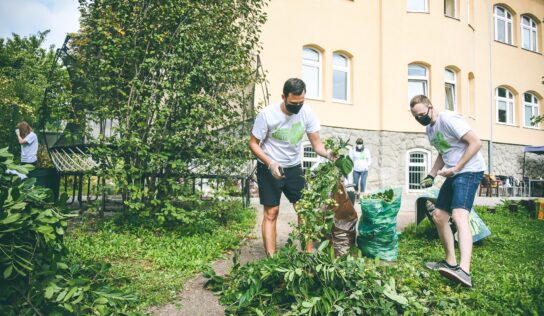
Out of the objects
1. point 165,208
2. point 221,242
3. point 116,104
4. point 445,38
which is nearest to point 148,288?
point 221,242

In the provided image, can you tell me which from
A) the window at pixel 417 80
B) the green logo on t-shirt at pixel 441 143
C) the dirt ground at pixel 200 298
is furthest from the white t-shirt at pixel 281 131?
the window at pixel 417 80

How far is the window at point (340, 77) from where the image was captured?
536 inches

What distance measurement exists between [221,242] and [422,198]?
2.74 metres

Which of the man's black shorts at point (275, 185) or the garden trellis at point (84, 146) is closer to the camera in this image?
the man's black shorts at point (275, 185)

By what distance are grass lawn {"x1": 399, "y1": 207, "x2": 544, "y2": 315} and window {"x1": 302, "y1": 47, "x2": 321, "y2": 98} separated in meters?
7.66

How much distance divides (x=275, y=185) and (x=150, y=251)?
1.61 metres

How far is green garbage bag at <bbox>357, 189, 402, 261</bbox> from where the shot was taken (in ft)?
14.2

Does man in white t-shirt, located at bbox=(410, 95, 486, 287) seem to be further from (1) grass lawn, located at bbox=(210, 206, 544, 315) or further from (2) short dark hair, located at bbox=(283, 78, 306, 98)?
(2) short dark hair, located at bbox=(283, 78, 306, 98)

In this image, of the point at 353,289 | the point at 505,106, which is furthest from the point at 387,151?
the point at 353,289

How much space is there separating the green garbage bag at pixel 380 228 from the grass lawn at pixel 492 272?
205 mm

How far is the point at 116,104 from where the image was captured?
5492mm

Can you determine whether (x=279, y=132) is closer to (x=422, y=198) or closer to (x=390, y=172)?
(x=422, y=198)

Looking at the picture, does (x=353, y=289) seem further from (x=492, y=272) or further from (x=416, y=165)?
(x=416, y=165)

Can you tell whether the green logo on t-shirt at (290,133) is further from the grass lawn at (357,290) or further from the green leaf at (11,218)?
the green leaf at (11,218)
